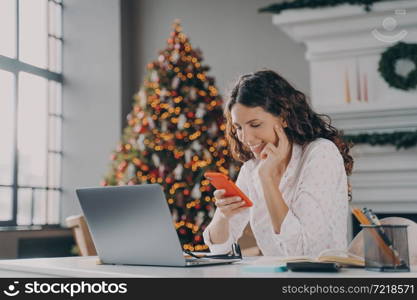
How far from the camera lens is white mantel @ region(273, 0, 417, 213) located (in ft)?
12.5

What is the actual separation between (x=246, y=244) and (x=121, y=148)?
1.16m

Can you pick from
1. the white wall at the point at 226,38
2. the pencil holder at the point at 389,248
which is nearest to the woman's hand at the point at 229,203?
the pencil holder at the point at 389,248

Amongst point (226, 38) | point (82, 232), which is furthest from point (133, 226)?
point (226, 38)

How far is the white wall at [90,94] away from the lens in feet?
16.0

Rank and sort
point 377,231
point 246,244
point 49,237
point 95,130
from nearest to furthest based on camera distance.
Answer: point 377,231 < point 246,244 < point 49,237 < point 95,130

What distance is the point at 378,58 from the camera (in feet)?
12.8

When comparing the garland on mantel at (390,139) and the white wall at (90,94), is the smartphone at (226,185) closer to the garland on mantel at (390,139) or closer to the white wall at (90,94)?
the garland on mantel at (390,139)

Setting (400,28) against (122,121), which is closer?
(400,28)

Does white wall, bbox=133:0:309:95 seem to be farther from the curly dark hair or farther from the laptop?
the laptop

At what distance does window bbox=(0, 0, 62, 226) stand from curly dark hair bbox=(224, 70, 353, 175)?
2.76 m

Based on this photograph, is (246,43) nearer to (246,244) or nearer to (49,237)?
(246,244)

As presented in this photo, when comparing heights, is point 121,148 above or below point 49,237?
above

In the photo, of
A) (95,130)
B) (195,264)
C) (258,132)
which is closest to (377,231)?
(195,264)

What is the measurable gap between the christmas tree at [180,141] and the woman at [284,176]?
1779 mm
